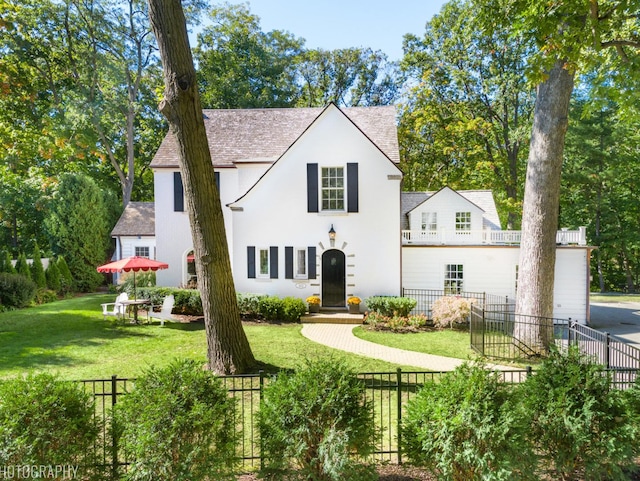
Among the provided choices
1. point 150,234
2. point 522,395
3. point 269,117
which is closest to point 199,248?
point 522,395

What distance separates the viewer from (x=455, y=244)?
16750 millimetres

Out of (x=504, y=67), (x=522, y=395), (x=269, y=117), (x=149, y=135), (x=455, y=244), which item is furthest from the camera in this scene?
(x=149, y=135)

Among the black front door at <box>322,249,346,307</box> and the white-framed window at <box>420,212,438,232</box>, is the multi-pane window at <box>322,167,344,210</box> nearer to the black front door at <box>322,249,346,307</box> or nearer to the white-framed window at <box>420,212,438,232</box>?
the black front door at <box>322,249,346,307</box>

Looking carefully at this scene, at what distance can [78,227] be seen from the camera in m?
24.0

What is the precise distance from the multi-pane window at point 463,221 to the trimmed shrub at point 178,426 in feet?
55.2

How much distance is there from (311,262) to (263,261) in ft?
7.29

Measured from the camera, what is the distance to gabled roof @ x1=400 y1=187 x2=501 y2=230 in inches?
762

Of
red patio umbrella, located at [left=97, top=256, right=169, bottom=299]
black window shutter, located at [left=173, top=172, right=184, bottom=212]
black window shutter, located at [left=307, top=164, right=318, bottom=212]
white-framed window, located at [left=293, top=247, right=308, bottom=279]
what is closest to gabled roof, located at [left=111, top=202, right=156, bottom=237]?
black window shutter, located at [left=173, top=172, right=184, bottom=212]

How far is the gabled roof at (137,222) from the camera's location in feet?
73.9

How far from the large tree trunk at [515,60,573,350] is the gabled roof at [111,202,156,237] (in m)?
19.5

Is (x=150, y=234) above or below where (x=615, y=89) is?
below

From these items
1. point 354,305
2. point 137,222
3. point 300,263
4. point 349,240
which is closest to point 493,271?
point 354,305

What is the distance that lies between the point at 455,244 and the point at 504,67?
51.1 feet

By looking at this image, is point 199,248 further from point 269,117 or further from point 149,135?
point 149,135
